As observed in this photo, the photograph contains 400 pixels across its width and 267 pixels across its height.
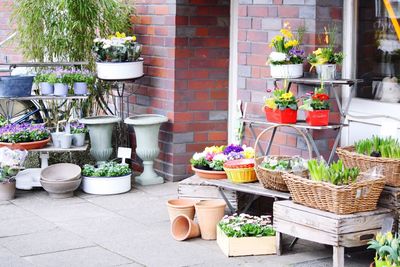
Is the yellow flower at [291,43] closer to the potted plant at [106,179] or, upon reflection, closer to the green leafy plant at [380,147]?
the green leafy plant at [380,147]

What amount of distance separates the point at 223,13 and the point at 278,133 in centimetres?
207

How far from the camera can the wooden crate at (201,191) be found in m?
7.40

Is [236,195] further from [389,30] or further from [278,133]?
[389,30]

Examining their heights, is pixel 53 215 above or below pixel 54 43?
below

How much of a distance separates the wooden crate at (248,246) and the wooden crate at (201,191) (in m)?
0.75

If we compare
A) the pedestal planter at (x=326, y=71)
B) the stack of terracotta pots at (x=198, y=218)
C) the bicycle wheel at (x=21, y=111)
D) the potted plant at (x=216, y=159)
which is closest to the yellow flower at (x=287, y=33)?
the pedestal planter at (x=326, y=71)

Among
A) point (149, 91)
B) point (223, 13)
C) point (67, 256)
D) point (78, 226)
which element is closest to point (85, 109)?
point (149, 91)

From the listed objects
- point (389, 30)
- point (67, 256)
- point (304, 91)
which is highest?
point (389, 30)

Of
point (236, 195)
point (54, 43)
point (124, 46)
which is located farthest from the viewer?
point (54, 43)

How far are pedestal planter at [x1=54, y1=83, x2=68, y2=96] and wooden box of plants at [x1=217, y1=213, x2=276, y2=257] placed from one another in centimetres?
311

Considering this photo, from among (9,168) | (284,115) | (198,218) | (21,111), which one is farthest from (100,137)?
(284,115)

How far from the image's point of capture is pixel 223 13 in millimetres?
9594

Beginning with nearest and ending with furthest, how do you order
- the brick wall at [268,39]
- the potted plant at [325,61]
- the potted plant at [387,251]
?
the potted plant at [387,251] < the potted plant at [325,61] < the brick wall at [268,39]

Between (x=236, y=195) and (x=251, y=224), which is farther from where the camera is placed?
(x=236, y=195)
